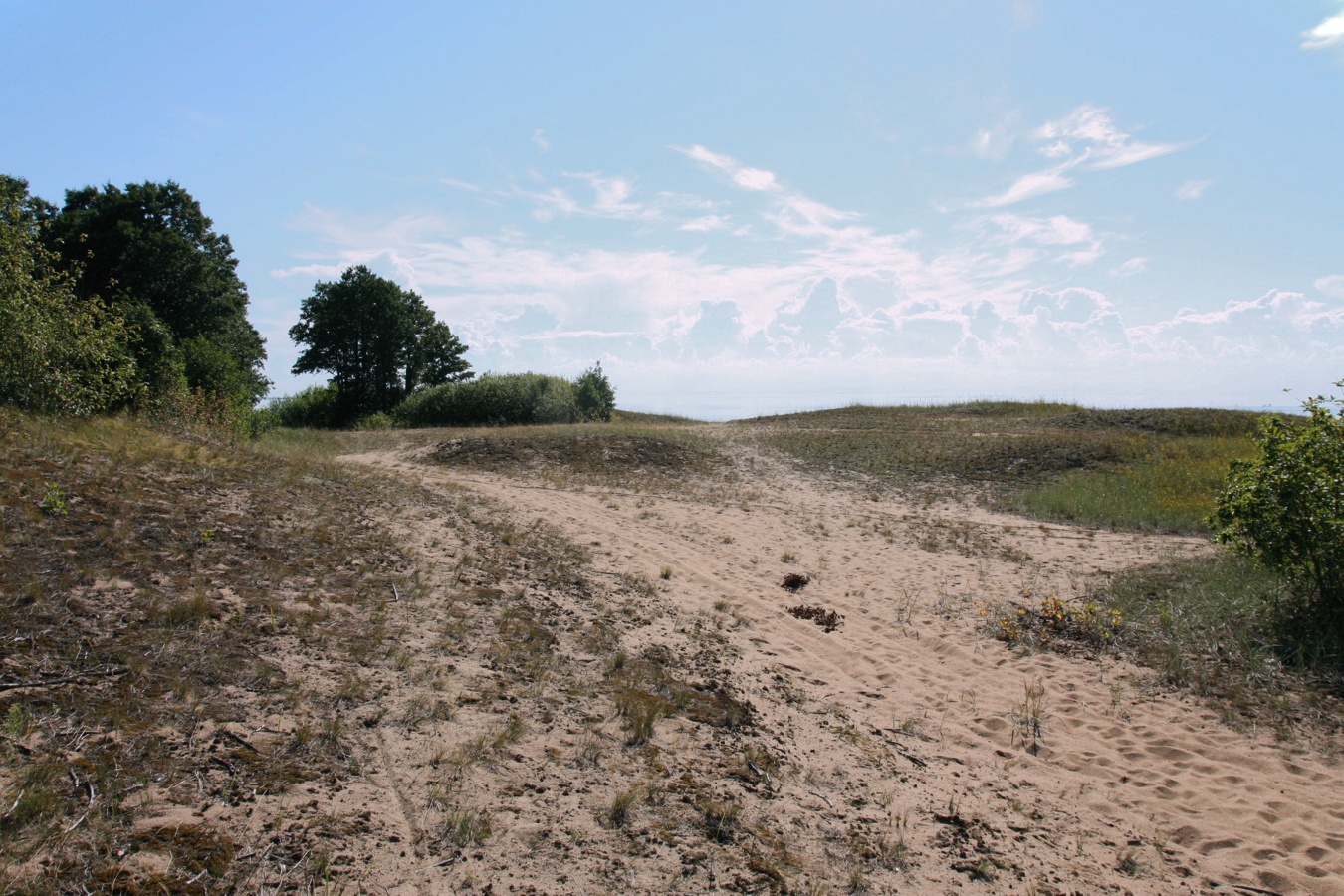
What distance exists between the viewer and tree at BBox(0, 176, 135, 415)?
9.69 meters

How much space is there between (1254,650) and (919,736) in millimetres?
4227

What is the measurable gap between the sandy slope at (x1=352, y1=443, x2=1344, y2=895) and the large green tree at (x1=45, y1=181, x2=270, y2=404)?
17745 millimetres

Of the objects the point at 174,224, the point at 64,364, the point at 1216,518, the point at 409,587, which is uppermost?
the point at 174,224

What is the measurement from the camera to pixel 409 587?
21.7 ft

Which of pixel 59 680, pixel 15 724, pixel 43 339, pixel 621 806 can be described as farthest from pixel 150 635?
pixel 43 339

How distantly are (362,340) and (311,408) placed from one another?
4.93 metres

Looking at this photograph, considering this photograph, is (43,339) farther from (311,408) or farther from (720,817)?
(311,408)

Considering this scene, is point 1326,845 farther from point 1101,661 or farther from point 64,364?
point 64,364

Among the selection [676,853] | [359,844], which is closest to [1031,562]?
[676,853]

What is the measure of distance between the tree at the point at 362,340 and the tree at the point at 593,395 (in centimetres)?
1129

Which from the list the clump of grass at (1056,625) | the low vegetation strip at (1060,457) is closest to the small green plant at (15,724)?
the clump of grass at (1056,625)

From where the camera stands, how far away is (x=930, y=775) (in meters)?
4.95

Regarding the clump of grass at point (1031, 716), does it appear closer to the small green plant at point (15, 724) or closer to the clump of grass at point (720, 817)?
the clump of grass at point (720, 817)

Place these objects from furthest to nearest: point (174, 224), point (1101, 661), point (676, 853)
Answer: point (174, 224)
point (1101, 661)
point (676, 853)
